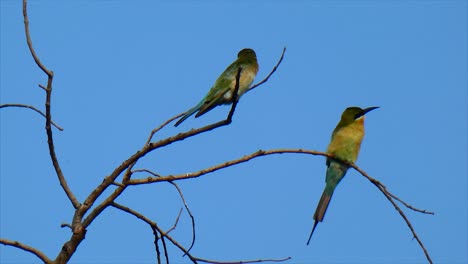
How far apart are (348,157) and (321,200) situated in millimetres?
433

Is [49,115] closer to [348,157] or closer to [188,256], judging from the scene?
[188,256]

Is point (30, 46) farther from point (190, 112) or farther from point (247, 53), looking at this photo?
point (247, 53)

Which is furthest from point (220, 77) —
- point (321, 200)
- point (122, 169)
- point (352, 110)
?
point (122, 169)

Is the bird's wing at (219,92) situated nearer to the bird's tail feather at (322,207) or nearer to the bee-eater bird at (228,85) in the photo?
the bee-eater bird at (228,85)

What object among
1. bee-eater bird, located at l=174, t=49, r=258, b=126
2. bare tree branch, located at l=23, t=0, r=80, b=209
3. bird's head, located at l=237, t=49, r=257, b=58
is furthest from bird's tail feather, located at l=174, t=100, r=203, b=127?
bare tree branch, located at l=23, t=0, r=80, b=209

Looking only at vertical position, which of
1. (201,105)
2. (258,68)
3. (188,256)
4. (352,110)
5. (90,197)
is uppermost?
(258,68)

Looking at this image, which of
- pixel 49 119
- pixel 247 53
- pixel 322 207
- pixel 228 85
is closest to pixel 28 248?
pixel 49 119

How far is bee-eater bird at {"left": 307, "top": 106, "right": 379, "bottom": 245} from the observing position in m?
3.52

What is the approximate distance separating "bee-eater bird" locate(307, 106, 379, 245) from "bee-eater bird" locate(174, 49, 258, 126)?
56 cm

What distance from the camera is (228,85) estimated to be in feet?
12.4

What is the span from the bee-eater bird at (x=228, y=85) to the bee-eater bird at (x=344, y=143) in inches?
22.2

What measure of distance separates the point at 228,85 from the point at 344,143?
28.2 inches

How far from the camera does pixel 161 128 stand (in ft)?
8.40

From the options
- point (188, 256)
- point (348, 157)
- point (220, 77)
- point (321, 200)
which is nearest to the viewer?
point (188, 256)
